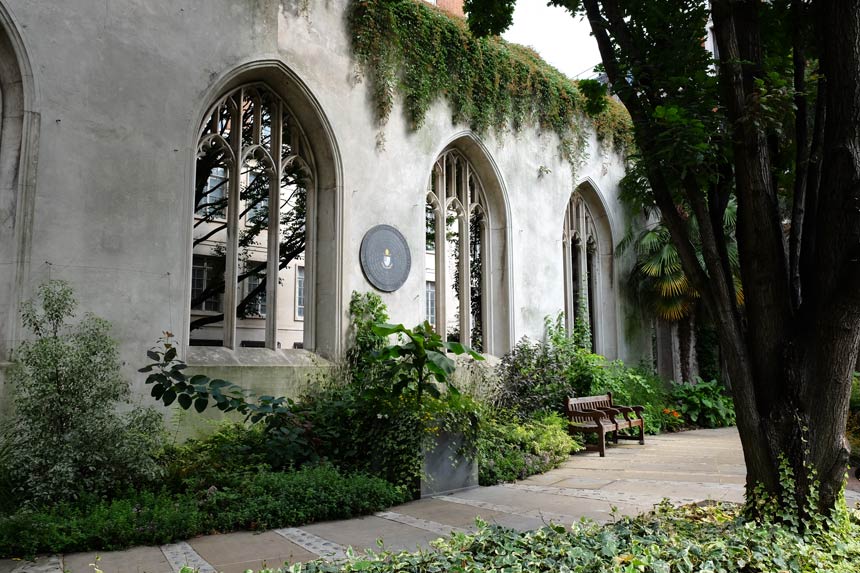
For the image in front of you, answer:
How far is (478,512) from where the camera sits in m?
5.16

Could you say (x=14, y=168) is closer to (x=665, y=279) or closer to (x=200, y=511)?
(x=200, y=511)

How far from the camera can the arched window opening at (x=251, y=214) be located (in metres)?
7.95

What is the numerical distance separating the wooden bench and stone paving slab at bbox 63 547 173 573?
608cm

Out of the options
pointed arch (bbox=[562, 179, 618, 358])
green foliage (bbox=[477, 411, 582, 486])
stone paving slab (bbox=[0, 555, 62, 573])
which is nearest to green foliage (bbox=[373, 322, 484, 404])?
green foliage (bbox=[477, 411, 582, 486])

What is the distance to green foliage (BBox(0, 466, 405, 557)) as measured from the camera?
13.1 feet

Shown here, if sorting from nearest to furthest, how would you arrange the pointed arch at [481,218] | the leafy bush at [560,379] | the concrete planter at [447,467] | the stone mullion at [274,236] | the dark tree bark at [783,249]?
1. the dark tree bark at [783,249]
2. the concrete planter at [447,467]
3. the stone mullion at [274,236]
4. the leafy bush at [560,379]
5. the pointed arch at [481,218]

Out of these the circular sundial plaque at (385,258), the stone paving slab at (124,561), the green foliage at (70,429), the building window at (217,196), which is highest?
the building window at (217,196)

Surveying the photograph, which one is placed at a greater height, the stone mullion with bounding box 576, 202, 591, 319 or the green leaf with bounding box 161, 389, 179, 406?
the stone mullion with bounding box 576, 202, 591, 319

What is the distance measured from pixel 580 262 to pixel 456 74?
5.24 meters

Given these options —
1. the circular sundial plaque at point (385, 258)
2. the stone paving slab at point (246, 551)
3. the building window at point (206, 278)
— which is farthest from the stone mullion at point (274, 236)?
the building window at point (206, 278)

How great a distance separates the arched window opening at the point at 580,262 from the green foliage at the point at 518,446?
189 inches

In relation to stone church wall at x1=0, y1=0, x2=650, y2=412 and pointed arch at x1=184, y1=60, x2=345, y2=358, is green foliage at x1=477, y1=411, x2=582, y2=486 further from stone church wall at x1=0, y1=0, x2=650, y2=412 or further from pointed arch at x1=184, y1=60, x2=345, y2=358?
pointed arch at x1=184, y1=60, x2=345, y2=358

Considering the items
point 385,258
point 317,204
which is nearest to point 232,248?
point 317,204

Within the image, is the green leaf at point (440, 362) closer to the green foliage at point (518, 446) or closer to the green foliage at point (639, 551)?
the green foliage at point (518, 446)
